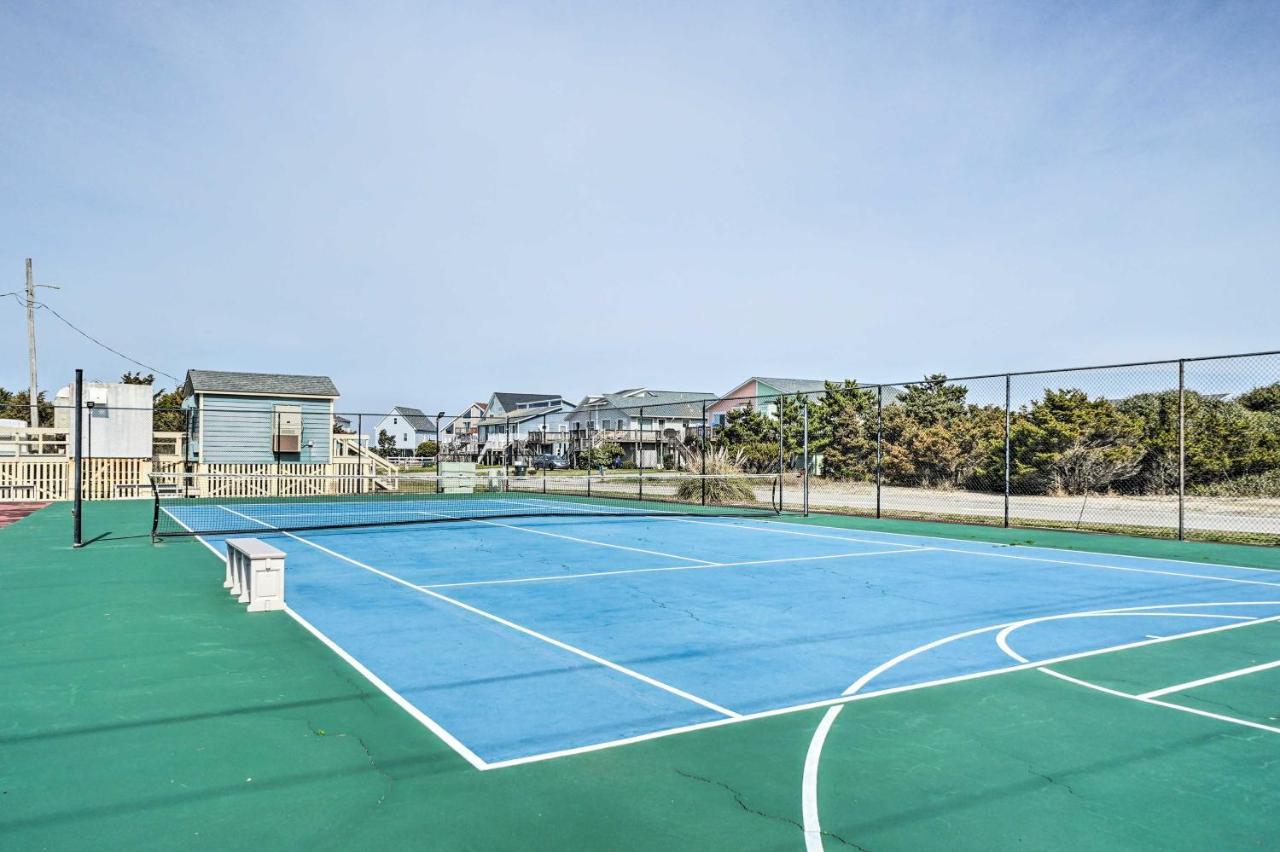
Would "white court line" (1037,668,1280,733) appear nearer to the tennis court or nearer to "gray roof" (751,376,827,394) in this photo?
the tennis court

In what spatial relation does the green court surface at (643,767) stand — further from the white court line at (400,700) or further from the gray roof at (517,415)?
the gray roof at (517,415)

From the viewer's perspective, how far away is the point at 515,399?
91000mm

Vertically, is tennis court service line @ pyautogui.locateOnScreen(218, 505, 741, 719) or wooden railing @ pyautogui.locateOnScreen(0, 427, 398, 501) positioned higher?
Result: wooden railing @ pyautogui.locateOnScreen(0, 427, 398, 501)

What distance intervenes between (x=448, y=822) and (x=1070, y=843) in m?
2.66

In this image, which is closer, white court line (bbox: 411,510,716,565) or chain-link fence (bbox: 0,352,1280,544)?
white court line (bbox: 411,510,716,565)

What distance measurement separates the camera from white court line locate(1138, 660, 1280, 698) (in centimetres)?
571

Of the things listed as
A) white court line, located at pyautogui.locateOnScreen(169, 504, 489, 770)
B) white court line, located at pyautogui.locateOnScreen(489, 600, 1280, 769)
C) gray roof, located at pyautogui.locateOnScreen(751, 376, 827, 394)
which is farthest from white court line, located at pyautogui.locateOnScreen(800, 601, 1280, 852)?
gray roof, located at pyautogui.locateOnScreen(751, 376, 827, 394)

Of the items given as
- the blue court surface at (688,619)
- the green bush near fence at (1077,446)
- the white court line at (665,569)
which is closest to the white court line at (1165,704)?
the blue court surface at (688,619)

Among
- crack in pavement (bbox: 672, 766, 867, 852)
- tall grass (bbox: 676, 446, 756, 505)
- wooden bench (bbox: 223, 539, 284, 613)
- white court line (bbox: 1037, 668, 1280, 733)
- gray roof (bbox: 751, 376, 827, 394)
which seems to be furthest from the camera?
gray roof (bbox: 751, 376, 827, 394)

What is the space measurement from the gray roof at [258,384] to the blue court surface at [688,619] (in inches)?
618

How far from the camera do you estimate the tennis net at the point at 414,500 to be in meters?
19.4

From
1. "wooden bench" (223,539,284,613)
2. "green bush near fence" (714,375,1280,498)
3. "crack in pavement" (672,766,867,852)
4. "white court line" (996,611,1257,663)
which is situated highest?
"green bush near fence" (714,375,1280,498)

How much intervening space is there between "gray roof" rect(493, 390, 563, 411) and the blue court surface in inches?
2941

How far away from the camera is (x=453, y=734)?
4.80 metres
